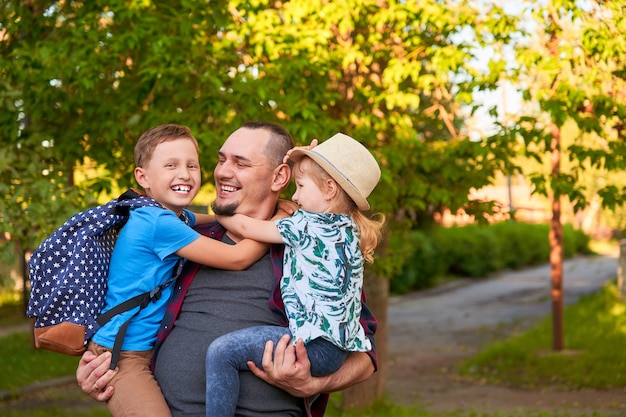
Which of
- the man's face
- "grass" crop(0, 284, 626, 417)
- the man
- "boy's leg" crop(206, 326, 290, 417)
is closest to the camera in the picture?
"boy's leg" crop(206, 326, 290, 417)

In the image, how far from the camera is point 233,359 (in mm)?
2891

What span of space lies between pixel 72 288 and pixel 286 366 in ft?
2.48

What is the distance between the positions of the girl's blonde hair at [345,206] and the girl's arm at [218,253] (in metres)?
0.32

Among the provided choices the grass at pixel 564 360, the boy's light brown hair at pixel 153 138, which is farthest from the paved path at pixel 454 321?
the boy's light brown hair at pixel 153 138

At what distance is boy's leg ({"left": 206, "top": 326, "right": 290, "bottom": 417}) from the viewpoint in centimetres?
287

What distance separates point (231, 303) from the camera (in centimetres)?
308

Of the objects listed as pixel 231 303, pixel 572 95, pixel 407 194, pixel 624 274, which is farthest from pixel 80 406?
pixel 624 274

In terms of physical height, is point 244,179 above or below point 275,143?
below

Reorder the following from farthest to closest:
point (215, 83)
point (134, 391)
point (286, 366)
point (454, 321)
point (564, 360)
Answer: point (454, 321)
point (564, 360)
point (215, 83)
point (134, 391)
point (286, 366)

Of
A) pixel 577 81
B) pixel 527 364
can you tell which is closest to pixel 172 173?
pixel 577 81

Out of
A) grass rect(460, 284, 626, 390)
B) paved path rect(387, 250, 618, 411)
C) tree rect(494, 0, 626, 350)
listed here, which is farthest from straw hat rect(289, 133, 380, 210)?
grass rect(460, 284, 626, 390)

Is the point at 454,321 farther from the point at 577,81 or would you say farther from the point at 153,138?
the point at 153,138

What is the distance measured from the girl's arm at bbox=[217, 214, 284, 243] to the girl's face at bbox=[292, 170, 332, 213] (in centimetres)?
13

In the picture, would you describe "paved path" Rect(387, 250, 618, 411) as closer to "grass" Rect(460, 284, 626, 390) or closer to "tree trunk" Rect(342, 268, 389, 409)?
"grass" Rect(460, 284, 626, 390)
